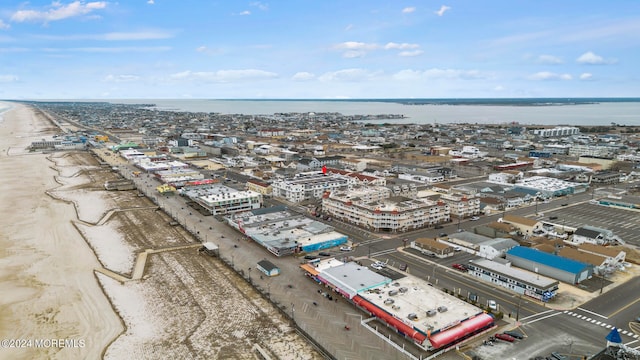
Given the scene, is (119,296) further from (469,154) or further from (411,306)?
(469,154)

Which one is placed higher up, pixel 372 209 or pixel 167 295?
pixel 372 209

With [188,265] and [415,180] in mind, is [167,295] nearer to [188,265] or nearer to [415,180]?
[188,265]

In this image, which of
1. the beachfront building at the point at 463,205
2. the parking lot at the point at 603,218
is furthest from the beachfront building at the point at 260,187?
the parking lot at the point at 603,218

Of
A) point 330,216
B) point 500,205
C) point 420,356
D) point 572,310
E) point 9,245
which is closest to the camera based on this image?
point 420,356

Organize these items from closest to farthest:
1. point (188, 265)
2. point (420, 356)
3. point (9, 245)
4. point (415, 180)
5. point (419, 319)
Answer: point (420, 356)
point (419, 319)
point (188, 265)
point (9, 245)
point (415, 180)

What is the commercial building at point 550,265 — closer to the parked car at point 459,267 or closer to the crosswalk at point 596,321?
the parked car at point 459,267

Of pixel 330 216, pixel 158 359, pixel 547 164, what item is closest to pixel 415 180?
pixel 330 216
